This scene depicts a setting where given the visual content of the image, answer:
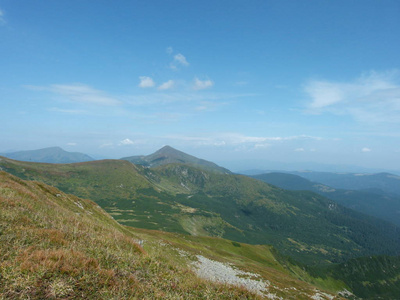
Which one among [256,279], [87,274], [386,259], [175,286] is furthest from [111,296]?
[386,259]

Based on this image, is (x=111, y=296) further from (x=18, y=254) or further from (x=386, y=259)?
(x=386, y=259)

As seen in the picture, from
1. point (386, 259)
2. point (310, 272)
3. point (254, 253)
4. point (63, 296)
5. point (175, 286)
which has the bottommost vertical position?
point (386, 259)

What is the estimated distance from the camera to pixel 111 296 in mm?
6777

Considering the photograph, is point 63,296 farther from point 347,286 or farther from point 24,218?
point 347,286

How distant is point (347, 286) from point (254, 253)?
90558mm

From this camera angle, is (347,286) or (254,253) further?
(347,286)

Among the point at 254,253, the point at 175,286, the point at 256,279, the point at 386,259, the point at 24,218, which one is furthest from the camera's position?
the point at 386,259

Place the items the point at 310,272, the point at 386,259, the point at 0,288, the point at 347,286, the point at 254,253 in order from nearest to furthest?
1. the point at 0,288
2. the point at 254,253
3. the point at 310,272
4. the point at 347,286
5. the point at 386,259

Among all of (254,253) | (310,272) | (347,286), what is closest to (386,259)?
(347,286)

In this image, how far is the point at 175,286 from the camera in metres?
8.95

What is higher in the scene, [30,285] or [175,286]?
[30,285]

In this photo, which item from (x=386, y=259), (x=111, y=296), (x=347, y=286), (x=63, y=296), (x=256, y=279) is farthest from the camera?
(x=386, y=259)

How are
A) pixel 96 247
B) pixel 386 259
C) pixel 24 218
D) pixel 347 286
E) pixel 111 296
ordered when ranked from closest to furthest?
pixel 111 296 → pixel 96 247 → pixel 24 218 → pixel 347 286 → pixel 386 259

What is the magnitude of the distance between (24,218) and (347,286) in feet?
621
